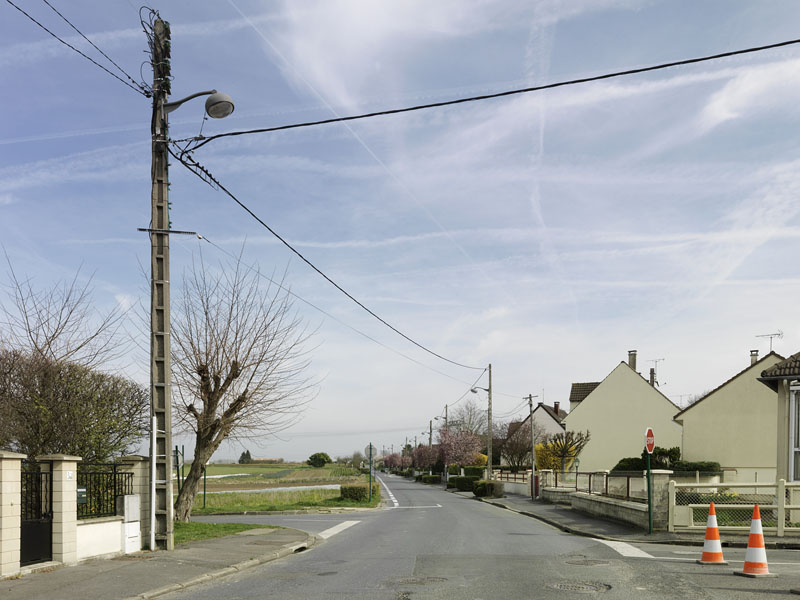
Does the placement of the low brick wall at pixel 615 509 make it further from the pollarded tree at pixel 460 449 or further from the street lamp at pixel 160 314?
the pollarded tree at pixel 460 449

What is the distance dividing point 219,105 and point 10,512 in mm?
7270

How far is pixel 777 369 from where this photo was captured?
784 inches

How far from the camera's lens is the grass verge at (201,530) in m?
16.8

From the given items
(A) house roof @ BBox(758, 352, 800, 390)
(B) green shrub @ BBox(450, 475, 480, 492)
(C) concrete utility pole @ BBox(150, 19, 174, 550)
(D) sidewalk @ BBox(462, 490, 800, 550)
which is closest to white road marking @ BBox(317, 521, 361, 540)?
(C) concrete utility pole @ BBox(150, 19, 174, 550)

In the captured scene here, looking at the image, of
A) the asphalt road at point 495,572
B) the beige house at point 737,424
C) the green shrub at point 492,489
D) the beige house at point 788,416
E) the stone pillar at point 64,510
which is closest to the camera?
the asphalt road at point 495,572

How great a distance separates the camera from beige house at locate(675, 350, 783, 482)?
3903cm

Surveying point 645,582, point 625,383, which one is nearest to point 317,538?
point 645,582

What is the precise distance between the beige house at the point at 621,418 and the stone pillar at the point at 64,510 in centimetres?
5021

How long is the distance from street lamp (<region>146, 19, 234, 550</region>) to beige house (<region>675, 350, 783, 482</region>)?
109 ft

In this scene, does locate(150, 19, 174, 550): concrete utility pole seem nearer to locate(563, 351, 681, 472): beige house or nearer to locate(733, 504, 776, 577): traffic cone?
locate(733, 504, 776, 577): traffic cone

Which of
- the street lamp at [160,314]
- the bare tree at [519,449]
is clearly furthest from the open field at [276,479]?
the street lamp at [160,314]

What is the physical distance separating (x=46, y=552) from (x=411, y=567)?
5.91m

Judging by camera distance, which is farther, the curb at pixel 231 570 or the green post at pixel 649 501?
the green post at pixel 649 501

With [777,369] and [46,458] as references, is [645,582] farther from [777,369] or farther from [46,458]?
[777,369]
